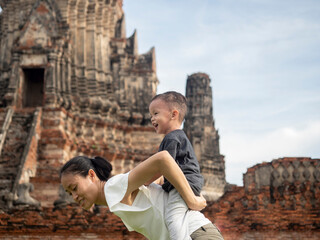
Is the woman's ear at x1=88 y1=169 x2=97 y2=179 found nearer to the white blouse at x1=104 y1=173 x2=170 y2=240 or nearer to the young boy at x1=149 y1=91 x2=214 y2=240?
the white blouse at x1=104 y1=173 x2=170 y2=240

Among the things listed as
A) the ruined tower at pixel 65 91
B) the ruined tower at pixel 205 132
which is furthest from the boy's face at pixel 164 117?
the ruined tower at pixel 205 132

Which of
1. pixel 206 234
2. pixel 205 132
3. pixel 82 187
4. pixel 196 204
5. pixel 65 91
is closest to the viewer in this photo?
pixel 206 234

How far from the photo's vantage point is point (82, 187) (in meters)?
3.16

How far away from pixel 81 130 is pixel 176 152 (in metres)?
14.3

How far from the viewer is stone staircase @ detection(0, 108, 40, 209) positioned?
39.6 feet

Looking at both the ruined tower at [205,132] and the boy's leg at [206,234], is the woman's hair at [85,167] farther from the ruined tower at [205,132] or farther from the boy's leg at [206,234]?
the ruined tower at [205,132]

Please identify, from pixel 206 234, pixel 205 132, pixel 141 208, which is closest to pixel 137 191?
pixel 141 208

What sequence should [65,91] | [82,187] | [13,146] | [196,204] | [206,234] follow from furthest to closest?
[65,91] < [13,146] < [82,187] < [196,204] < [206,234]

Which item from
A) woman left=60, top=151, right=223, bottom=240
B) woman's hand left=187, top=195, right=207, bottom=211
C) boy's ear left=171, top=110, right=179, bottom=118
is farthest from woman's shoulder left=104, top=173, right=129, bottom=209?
boy's ear left=171, top=110, right=179, bottom=118

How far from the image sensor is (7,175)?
12961 millimetres

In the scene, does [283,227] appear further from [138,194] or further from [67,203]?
[138,194]

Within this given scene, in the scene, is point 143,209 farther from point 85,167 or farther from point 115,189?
point 85,167

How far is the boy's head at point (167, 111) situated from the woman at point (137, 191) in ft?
1.35

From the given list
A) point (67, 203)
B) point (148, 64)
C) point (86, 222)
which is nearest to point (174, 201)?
point (86, 222)
